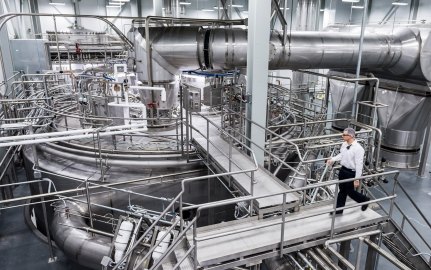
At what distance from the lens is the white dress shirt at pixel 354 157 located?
171 inches

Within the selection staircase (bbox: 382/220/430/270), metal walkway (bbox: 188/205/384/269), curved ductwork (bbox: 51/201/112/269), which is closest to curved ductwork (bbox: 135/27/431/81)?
curved ductwork (bbox: 51/201/112/269)

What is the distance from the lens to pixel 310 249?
4.18 meters

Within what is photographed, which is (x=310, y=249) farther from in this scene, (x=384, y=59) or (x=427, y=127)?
(x=427, y=127)

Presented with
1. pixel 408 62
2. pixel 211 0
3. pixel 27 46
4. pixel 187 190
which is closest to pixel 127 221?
pixel 187 190

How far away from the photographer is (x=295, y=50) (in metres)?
6.96

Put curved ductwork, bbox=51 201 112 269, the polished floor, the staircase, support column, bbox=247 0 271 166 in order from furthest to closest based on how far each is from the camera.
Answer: the polished floor
support column, bbox=247 0 271 166
curved ductwork, bbox=51 201 112 269
the staircase

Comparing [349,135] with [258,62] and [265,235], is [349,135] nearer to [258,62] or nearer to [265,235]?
[265,235]

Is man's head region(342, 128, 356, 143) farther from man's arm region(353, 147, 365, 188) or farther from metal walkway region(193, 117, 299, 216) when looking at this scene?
metal walkway region(193, 117, 299, 216)

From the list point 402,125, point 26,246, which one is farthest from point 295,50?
point 26,246

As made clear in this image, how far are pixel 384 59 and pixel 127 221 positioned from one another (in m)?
7.30

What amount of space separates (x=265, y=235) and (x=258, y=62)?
3263mm

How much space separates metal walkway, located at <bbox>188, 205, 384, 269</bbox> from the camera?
368cm

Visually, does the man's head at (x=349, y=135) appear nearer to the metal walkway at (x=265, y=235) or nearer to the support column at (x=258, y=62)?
the metal walkway at (x=265, y=235)

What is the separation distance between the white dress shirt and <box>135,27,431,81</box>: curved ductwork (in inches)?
120
